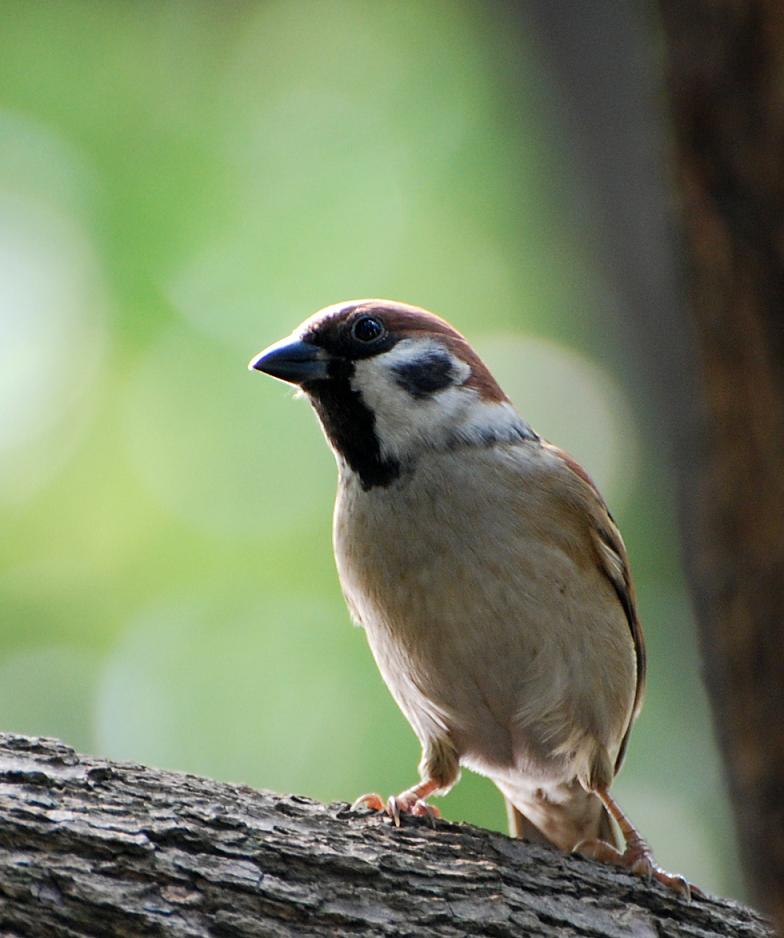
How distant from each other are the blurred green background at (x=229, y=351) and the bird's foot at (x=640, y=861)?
3454 mm

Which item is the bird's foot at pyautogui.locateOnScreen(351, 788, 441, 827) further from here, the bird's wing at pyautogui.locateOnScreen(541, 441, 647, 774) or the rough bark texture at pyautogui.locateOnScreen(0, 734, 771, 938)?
the bird's wing at pyautogui.locateOnScreen(541, 441, 647, 774)

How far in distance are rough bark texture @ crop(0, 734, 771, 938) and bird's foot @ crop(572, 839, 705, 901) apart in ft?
0.27

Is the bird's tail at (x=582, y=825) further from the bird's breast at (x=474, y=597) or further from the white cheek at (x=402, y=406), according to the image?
the white cheek at (x=402, y=406)

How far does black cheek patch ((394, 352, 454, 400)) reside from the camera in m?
4.16

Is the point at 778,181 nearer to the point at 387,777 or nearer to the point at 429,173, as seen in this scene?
the point at 387,777

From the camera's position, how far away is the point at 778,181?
157 cm

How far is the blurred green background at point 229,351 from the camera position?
8289 millimetres

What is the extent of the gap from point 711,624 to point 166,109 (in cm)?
818

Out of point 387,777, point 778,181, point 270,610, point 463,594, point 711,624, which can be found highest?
point 778,181

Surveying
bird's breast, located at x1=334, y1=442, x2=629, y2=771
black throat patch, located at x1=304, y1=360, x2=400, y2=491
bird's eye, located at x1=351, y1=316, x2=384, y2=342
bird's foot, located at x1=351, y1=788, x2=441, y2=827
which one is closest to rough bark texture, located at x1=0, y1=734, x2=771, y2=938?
bird's foot, located at x1=351, y1=788, x2=441, y2=827

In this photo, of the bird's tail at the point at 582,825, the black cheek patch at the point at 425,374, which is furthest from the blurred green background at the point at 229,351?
the black cheek patch at the point at 425,374

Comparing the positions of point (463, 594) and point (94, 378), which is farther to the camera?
point (94, 378)

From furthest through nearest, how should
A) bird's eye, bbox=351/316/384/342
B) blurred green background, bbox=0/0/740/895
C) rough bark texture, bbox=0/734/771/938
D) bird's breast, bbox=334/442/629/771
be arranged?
1. blurred green background, bbox=0/0/740/895
2. bird's eye, bbox=351/316/384/342
3. bird's breast, bbox=334/442/629/771
4. rough bark texture, bbox=0/734/771/938

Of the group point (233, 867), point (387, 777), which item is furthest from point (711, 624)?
point (387, 777)
